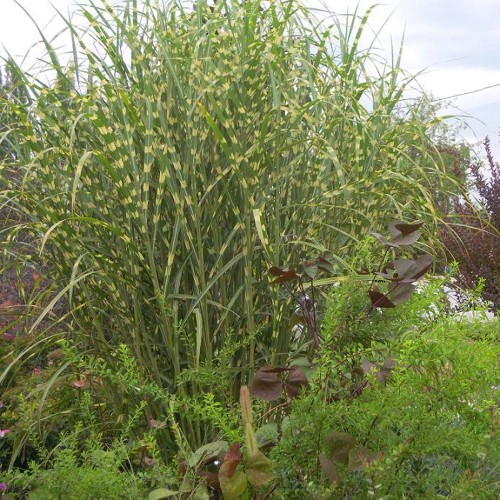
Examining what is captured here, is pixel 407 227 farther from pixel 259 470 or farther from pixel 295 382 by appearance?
pixel 259 470

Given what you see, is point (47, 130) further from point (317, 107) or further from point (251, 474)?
point (251, 474)

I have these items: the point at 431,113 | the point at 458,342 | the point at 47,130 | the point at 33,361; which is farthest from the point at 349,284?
the point at 33,361

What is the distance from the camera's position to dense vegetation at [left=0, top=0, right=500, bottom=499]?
79.7 inches

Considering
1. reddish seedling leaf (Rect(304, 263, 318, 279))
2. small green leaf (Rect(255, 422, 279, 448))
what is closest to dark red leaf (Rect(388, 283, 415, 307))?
reddish seedling leaf (Rect(304, 263, 318, 279))

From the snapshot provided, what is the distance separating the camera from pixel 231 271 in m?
2.86

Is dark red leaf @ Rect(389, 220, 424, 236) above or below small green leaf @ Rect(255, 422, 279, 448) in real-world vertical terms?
above

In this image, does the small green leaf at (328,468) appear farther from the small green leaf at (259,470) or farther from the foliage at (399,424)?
the small green leaf at (259,470)

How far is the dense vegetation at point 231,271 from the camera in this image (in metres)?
2.03

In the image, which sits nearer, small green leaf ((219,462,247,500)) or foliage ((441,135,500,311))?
small green leaf ((219,462,247,500))

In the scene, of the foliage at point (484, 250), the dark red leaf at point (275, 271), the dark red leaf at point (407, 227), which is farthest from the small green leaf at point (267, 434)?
the foliage at point (484, 250)

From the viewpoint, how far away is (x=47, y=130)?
121 inches

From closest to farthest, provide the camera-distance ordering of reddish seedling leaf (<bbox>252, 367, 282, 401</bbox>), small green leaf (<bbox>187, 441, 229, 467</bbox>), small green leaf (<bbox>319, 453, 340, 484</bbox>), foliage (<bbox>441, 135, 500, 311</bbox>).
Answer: small green leaf (<bbox>319, 453, 340, 484</bbox>)
reddish seedling leaf (<bbox>252, 367, 282, 401</bbox>)
small green leaf (<bbox>187, 441, 229, 467</bbox>)
foliage (<bbox>441, 135, 500, 311</bbox>)

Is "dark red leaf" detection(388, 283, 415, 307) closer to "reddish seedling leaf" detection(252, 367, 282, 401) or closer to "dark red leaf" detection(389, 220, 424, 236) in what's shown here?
"dark red leaf" detection(389, 220, 424, 236)

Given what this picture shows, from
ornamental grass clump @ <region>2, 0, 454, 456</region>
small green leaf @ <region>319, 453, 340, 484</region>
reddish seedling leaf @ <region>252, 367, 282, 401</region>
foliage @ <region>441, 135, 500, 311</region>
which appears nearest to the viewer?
small green leaf @ <region>319, 453, 340, 484</region>
